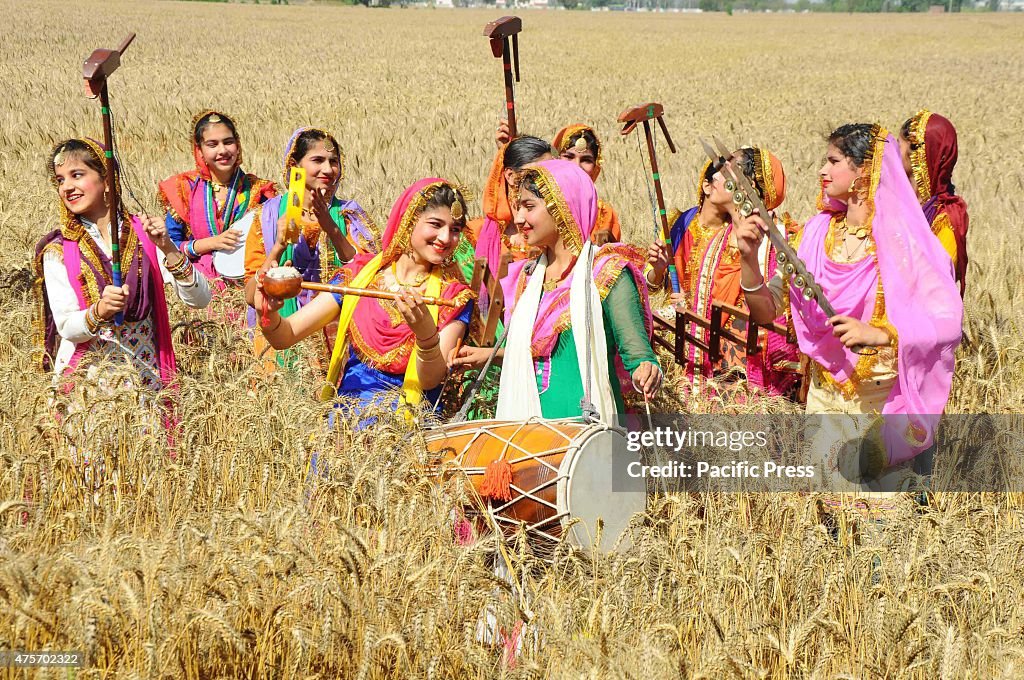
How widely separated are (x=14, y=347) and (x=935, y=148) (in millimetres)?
3841

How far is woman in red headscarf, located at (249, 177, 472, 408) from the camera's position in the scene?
3635mm

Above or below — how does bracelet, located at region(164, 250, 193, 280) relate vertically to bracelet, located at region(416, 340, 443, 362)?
above

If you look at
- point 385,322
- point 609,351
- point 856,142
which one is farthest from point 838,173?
point 385,322

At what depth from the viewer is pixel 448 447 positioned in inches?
123

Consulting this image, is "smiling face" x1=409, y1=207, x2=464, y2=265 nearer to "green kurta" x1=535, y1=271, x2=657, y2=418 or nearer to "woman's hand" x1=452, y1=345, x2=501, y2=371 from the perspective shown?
"woman's hand" x1=452, y1=345, x2=501, y2=371

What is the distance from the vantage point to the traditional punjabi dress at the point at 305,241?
4.88 metres

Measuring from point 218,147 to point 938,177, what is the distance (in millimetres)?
3775

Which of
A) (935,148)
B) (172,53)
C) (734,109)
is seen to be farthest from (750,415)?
(172,53)

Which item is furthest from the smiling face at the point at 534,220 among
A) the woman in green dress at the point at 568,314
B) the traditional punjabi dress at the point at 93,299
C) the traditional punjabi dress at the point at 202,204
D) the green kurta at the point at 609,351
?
the traditional punjabi dress at the point at 202,204

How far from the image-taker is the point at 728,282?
15.3ft

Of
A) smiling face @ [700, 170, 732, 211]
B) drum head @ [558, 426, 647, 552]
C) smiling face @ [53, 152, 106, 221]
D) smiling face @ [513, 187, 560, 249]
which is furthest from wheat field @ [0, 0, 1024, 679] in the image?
smiling face @ [700, 170, 732, 211]

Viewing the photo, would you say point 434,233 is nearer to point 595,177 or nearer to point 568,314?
point 568,314

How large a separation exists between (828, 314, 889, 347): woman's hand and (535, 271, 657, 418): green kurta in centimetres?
59

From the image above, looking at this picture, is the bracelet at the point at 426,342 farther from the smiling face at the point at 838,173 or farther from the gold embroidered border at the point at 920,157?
the gold embroidered border at the point at 920,157
